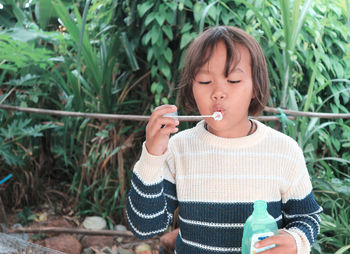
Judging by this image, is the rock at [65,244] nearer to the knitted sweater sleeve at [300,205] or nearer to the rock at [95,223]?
the rock at [95,223]

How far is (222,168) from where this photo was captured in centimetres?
105

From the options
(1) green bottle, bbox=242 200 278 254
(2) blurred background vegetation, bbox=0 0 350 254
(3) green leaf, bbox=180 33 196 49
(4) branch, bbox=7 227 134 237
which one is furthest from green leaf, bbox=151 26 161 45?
(1) green bottle, bbox=242 200 278 254

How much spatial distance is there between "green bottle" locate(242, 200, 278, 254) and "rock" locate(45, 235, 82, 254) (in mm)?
1671

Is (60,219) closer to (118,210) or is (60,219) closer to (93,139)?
(118,210)

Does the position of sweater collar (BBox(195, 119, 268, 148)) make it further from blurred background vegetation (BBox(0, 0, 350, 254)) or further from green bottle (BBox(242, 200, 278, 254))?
blurred background vegetation (BBox(0, 0, 350, 254))

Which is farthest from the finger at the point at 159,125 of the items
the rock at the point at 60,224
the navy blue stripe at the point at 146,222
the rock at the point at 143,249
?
the rock at the point at 60,224

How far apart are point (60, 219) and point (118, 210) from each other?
0.42m

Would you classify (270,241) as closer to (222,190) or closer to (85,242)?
(222,190)

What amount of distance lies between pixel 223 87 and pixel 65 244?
1.72 meters

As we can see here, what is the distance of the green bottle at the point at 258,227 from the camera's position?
849 millimetres

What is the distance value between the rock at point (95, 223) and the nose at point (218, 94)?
1.82 meters

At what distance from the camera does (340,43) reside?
262 centimetres

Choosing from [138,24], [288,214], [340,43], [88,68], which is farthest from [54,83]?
[288,214]

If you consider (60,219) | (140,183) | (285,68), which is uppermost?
(285,68)
